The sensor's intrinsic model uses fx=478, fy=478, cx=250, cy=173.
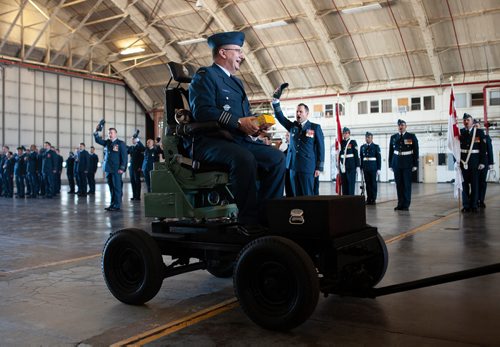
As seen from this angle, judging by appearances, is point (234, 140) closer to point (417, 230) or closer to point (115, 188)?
point (417, 230)

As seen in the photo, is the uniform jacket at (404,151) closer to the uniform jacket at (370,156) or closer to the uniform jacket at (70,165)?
the uniform jacket at (370,156)

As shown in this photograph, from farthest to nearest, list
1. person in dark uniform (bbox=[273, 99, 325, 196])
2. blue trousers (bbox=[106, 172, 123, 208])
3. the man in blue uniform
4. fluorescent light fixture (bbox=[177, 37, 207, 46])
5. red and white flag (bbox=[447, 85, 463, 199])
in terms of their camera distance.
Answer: fluorescent light fixture (bbox=[177, 37, 207, 46])
the man in blue uniform
blue trousers (bbox=[106, 172, 123, 208])
red and white flag (bbox=[447, 85, 463, 199])
person in dark uniform (bbox=[273, 99, 325, 196])

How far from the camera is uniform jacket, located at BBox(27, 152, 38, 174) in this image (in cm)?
1897

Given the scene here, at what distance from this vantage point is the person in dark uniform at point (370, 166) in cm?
1327

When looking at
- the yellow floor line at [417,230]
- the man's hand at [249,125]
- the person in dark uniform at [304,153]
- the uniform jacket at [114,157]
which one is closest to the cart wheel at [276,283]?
the man's hand at [249,125]

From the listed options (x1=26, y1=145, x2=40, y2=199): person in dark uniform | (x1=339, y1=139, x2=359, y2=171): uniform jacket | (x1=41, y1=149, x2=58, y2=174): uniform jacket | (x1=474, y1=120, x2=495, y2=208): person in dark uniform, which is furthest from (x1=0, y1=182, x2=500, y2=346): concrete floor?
(x1=26, y1=145, x2=40, y2=199): person in dark uniform

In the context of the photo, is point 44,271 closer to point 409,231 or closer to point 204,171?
point 204,171

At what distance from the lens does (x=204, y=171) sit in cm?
346

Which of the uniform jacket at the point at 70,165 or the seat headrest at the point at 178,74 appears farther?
the uniform jacket at the point at 70,165

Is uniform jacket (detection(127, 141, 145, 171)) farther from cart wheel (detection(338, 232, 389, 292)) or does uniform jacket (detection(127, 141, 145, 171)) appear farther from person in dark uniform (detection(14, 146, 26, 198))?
cart wheel (detection(338, 232, 389, 292))

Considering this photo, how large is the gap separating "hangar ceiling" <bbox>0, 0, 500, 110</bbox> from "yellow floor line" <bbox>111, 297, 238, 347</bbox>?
22.7 meters

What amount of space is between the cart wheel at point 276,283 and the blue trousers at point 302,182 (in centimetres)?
527

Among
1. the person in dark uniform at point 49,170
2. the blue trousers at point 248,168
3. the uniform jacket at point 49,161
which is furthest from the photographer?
the uniform jacket at point 49,161

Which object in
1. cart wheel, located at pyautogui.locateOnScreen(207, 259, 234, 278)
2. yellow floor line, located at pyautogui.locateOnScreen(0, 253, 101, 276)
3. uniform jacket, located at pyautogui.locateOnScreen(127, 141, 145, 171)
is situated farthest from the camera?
uniform jacket, located at pyautogui.locateOnScreen(127, 141, 145, 171)
